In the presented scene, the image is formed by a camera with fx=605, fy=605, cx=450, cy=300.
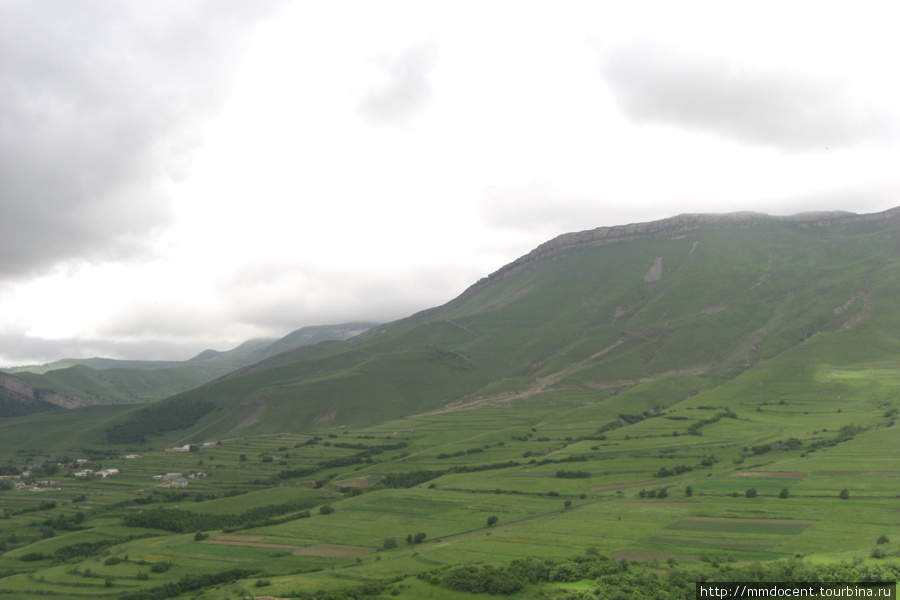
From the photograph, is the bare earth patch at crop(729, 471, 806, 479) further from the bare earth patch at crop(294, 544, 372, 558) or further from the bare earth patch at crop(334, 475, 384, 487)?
the bare earth patch at crop(334, 475, 384, 487)

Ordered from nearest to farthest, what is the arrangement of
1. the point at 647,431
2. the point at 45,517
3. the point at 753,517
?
the point at 753,517 → the point at 45,517 → the point at 647,431

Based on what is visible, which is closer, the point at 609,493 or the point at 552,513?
the point at 552,513

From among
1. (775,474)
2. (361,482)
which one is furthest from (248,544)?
(775,474)

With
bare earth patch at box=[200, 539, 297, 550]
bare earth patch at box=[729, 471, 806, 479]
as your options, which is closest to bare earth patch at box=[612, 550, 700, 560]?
bare earth patch at box=[729, 471, 806, 479]

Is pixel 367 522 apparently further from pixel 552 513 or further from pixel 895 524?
pixel 895 524

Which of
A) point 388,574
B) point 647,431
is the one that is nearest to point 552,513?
point 388,574

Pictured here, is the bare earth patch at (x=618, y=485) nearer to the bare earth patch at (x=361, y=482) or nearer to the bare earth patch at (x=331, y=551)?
the bare earth patch at (x=331, y=551)

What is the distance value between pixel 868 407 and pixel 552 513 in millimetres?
137455

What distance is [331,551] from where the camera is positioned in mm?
106375

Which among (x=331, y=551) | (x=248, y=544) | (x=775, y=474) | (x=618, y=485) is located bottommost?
(x=618, y=485)

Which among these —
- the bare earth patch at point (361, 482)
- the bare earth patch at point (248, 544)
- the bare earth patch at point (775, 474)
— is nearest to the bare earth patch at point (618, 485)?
the bare earth patch at point (775, 474)

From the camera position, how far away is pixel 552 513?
398ft

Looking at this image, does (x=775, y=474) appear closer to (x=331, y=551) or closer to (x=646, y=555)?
(x=646, y=555)

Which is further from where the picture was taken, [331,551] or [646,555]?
[331,551]
